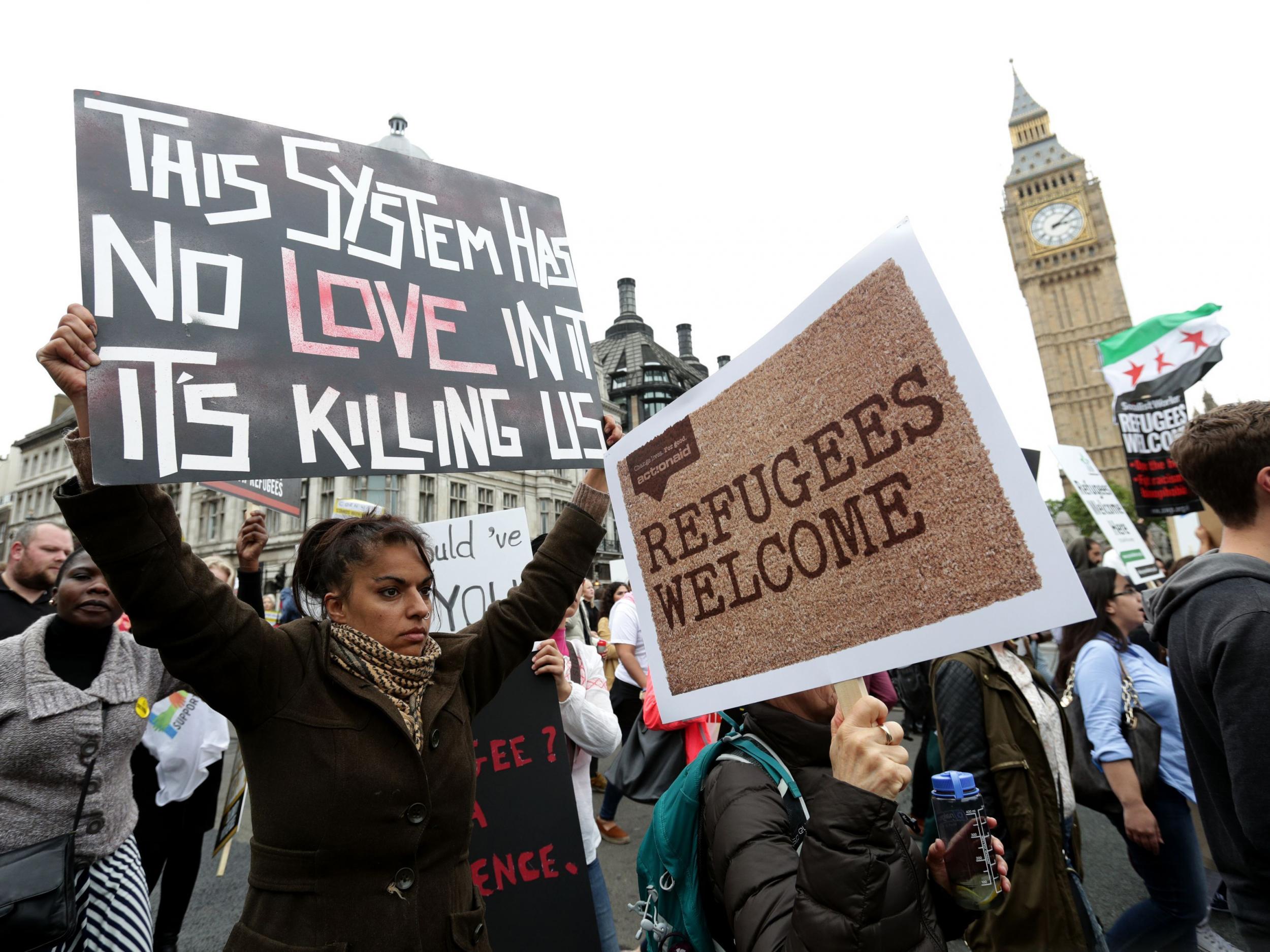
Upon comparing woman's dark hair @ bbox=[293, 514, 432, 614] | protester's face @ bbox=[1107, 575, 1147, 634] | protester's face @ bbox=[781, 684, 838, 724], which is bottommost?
protester's face @ bbox=[1107, 575, 1147, 634]

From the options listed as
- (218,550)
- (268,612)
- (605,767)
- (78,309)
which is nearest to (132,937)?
(78,309)

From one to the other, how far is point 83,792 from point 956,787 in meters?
2.64

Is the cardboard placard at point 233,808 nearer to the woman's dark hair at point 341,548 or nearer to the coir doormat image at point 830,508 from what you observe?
the woman's dark hair at point 341,548

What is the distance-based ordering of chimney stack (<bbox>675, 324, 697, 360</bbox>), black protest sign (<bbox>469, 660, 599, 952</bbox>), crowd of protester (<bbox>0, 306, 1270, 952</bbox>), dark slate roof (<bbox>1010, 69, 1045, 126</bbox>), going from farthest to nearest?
dark slate roof (<bbox>1010, 69, 1045, 126</bbox>) → chimney stack (<bbox>675, 324, 697, 360</bbox>) → black protest sign (<bbox>469, 660, 599, 952</bbox>) → crowd of protester (<bbox>0, 306, 1270, 952</bbox>)

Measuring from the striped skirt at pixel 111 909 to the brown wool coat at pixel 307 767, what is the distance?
1150 millimetres

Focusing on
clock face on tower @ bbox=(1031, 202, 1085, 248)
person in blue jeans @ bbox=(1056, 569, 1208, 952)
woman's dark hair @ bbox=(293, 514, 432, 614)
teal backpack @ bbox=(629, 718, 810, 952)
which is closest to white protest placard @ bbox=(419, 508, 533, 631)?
woman's dark hair @ bbox=(293, 514, 432, 614)

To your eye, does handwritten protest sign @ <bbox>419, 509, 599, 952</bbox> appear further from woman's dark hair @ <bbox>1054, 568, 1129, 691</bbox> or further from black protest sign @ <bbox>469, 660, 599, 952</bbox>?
woman's dark hair @ <bbox>1054, 568, 1129, 691</bbox>

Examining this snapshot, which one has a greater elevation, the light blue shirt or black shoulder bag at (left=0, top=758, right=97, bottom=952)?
black shoulder bag at (left=0, top=758, right=97, bottom=952)

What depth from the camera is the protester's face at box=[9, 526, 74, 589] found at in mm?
3674

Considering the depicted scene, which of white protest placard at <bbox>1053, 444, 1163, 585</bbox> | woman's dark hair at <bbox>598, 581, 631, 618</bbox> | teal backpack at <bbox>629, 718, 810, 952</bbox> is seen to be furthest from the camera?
woman's dark hair at <bbox>598, 581, 631, 618</bbox>

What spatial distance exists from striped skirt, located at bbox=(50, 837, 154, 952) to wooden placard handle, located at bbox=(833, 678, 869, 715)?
2.48 metres

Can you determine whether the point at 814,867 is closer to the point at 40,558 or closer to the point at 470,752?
the point at 470,752

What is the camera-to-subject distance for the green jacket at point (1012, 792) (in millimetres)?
2754

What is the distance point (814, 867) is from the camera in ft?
4.09
